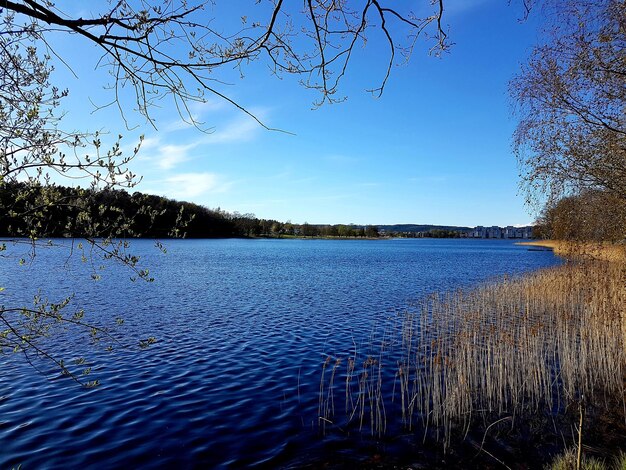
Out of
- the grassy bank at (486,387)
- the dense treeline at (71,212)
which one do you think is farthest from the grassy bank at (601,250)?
the dense treeline at (71,212)

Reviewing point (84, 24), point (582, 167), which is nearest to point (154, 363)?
point (84, 24)

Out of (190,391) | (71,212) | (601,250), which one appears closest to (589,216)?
(601,250)

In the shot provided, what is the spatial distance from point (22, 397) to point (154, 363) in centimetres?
341

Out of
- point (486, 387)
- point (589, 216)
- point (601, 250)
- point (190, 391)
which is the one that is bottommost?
point (190, 391)

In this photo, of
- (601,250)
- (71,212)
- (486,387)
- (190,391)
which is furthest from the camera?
(601,250)

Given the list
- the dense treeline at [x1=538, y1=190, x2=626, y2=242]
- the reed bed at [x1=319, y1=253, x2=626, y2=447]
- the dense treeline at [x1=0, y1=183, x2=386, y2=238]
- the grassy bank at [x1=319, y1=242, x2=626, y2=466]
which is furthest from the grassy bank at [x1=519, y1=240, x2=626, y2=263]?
the dense treeline at [x1=0, y1=183, x2=386, y2=238]

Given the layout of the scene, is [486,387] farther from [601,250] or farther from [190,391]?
[190,391]

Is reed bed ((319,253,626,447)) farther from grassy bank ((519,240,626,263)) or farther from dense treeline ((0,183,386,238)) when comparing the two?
dense treeline ((0,183,386,238))

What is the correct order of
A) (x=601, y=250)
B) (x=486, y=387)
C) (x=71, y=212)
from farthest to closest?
1. (x=601, y=250)
2. (x=486, y=387)
3. (x=71, y=212)

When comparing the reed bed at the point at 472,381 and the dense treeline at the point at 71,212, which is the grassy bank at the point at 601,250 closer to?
the reed bed at the point at 472,381

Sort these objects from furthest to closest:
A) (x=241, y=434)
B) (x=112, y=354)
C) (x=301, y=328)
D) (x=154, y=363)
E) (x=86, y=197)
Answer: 1. (x=301, y=328)
2. (x=112, y=354)
3. (x=154, y=363)
4. (x=241, y=434)
5. (x=86, y=197)

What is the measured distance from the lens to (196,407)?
30.8ft

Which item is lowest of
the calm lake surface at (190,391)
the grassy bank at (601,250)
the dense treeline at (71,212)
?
the calm lake surface at (190,391)

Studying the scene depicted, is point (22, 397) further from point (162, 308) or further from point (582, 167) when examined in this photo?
point (582, 167)
